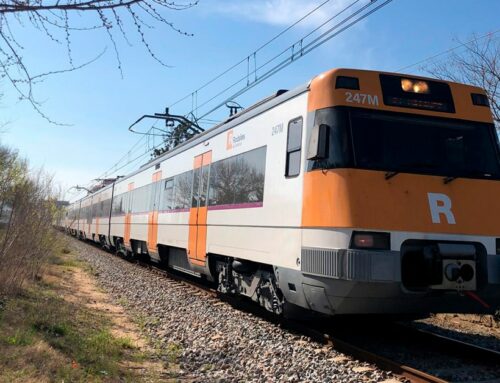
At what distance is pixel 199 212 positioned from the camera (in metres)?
11.0

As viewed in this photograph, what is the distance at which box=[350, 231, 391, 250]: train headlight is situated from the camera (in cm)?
589

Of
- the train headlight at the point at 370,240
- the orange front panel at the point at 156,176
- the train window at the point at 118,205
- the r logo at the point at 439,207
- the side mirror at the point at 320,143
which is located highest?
the orange front panel at the point at 156,176

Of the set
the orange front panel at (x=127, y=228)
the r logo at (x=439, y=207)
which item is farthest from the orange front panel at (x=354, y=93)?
the orange front panel at (x=127, y=228)

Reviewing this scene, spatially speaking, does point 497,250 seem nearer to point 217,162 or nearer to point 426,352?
point 426,352

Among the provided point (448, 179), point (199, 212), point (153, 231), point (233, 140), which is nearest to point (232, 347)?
point (448, 179)

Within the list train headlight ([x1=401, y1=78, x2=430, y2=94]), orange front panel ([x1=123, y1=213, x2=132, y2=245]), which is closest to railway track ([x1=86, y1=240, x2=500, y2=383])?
train headlight ([x1=401, y1=78, x2=430, y2=94])

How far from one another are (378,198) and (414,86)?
1.75 m

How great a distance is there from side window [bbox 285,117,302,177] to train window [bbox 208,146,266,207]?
0.86 meters

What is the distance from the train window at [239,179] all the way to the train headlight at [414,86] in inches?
92.2

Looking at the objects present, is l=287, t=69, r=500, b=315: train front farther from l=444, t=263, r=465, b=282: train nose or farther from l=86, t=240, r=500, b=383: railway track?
l=86, t=240, r=500, b=383: railway track

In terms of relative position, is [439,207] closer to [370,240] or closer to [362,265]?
[370,240]

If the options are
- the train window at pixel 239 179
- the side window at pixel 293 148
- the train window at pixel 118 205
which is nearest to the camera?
the side window at pixel 293 148

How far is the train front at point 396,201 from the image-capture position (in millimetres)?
5953

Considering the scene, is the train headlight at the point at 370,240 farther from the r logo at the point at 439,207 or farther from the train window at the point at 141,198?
the train window at the point at 141,198
